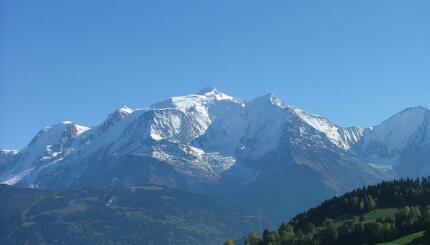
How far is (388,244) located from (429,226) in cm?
1190

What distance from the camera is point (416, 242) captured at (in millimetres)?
185250

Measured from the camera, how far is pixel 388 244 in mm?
194500

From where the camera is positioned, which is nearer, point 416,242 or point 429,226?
point 416,242

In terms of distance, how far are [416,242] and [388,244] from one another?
1029 centimetres

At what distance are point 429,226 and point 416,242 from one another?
15.3 m

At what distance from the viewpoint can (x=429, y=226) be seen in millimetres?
199125
